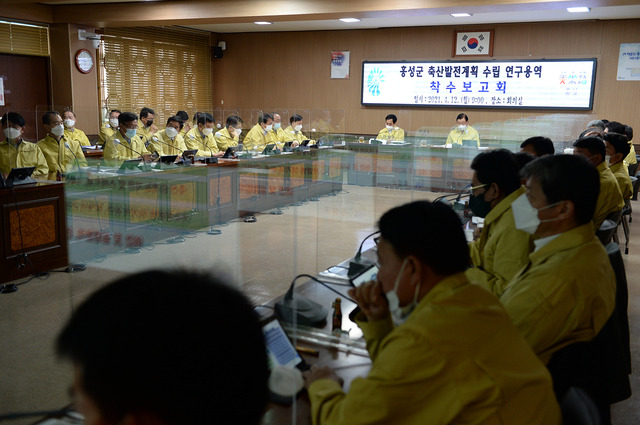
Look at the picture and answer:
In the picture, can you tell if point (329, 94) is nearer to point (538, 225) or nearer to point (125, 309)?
point (538, 225)

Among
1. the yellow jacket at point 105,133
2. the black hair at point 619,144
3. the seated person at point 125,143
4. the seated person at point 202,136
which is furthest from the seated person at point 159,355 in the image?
the yellow jacket at point 105,133

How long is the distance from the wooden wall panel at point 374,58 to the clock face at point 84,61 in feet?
11.5

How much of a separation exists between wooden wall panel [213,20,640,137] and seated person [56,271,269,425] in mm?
9426

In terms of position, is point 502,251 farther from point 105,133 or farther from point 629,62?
point 629,62

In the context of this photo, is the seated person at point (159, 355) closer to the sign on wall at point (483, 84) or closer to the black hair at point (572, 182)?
the black hair at point (572, 182)

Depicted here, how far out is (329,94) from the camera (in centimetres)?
1102

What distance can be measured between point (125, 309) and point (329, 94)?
10.7m

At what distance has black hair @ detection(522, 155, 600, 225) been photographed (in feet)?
5.88

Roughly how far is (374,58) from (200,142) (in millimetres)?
4182

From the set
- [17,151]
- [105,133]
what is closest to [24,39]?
[105,133]

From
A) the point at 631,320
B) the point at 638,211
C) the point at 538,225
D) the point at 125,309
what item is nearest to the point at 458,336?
the point at 125,309

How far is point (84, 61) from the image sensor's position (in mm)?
8641

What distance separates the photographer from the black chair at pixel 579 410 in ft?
3.43

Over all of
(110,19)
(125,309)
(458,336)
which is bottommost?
(458,336)
